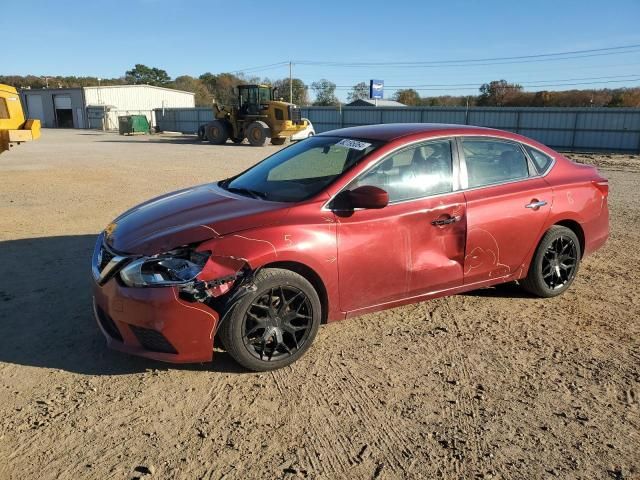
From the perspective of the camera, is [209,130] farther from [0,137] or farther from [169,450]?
[169,450]

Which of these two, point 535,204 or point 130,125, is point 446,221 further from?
point 130,125

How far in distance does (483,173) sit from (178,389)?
297cm

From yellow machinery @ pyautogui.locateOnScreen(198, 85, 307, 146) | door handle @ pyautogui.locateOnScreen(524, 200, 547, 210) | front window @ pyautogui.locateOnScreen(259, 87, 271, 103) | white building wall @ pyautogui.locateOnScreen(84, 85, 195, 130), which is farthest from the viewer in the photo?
white building wall @ pyautogui.locateOnScreen(84, 85, 195, 130)

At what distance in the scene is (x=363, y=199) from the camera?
11.8 feet

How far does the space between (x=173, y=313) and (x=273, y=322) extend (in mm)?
649

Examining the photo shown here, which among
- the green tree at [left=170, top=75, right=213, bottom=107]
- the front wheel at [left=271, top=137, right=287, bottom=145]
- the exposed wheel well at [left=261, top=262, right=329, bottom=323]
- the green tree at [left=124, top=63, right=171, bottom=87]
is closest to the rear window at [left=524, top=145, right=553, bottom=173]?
the exposed wheel well at [left=261, top=262, right=329, bottom=323]

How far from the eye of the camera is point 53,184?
11.9 m

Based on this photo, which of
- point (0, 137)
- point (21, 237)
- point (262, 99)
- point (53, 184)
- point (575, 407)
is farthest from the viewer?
point (262, 99)

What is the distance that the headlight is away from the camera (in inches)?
126

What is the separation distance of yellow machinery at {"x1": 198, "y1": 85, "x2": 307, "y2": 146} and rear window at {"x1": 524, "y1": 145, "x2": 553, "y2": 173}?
911 inches

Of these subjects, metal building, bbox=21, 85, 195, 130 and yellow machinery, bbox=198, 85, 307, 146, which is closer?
yellow machinery, bbox=198, 85, 307, 146

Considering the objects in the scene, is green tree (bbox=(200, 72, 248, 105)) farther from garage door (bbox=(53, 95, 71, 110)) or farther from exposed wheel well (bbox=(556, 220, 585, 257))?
exposed wheel well (bbox=(556, 220, 585, 257))

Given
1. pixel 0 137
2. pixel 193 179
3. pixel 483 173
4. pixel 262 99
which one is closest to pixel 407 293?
pixel 483 173

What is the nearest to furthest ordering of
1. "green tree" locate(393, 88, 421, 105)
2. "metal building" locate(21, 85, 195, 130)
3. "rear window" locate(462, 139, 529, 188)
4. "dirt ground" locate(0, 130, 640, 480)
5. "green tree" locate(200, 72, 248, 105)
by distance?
1. "dirt ground" locate(0, 130, 640, 480)
2. "rear window" locate(462, 139, 529, 188)
3. "metal building" locate(21, 85, 195, 130)
4. "green tree" locate(393, 88, 421, 105)
5. "green tree" locate(200, 72, 248, 105)
